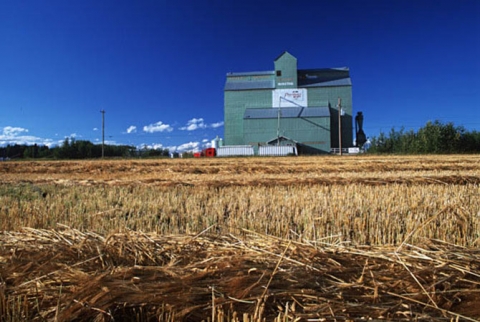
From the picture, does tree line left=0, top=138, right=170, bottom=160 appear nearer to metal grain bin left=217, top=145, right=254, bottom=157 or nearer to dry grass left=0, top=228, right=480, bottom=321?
metal grain bin left=217, top=145, right=254, bottom=157

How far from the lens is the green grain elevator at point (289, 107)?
44688 millimetres

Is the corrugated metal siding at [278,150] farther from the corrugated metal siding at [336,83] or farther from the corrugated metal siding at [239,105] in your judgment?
the corrugated metal siding at [336,83]

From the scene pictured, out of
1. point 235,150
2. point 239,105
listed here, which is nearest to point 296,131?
point 235,150

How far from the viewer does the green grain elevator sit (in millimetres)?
44688

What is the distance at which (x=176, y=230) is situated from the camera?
120 inches

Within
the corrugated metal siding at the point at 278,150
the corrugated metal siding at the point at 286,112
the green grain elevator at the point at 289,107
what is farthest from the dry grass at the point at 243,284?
the corrugated metal siding at the point at 286,112

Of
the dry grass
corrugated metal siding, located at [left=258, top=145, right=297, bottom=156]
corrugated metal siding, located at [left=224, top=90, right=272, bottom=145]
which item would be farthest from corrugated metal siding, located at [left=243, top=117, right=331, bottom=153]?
the dry grass

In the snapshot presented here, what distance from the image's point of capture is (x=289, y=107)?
4744 cm

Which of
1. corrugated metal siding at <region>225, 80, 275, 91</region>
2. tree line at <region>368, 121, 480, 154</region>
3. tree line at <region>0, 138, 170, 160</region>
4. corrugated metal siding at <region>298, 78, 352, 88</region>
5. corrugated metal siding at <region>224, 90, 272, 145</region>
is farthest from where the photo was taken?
tree line at <region>0, 138, 170, 160</region>

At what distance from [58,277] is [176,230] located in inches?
61.9

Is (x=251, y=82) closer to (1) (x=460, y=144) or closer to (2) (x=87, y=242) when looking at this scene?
(1) (x=460, y=144)

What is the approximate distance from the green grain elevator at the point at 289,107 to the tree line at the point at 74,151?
1914 centimetres

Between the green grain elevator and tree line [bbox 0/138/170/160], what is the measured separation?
62.8 ft

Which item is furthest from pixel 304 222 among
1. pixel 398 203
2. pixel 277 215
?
pixel 398 203
